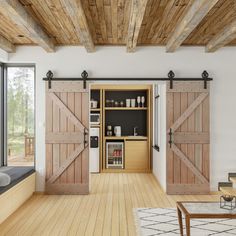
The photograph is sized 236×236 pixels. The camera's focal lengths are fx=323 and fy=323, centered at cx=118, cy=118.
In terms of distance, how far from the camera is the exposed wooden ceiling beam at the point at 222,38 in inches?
179

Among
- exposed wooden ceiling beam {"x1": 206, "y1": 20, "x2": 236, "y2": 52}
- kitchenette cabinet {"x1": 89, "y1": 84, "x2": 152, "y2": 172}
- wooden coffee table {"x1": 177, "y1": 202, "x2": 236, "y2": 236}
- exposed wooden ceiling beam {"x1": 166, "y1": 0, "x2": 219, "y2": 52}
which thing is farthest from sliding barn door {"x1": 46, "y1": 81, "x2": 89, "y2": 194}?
wooden coffee table {"x1": 177, "y1": 202, "x2": 236, "y2": 236}

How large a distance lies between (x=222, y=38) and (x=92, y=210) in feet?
10.8

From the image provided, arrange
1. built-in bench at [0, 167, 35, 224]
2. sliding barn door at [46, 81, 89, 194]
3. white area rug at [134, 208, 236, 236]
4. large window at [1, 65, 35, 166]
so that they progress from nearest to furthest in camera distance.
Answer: white area rug at [134, 208, 236, 236] < built-in bench at [0, 167, 35, 224] < sliding barn door at [46, 81, 89, 194] < large window at [1, 65, 35, 166]

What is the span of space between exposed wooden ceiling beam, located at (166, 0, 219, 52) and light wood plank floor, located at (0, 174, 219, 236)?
2.61 m

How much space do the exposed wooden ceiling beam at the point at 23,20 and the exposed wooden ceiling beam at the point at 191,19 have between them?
1981 mm

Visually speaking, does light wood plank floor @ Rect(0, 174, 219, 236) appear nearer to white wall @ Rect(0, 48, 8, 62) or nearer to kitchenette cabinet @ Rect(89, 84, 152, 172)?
kitchenette cabinet @ Rect(89, 84, 152, 172)

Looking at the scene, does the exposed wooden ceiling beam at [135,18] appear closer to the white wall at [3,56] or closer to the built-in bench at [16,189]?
the white wall at [3,56]

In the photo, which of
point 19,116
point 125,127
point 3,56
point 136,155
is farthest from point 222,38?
point 125,127

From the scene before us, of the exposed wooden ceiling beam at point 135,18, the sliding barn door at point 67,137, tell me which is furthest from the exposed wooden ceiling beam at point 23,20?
the exposed wooden ceiling beam at point 135,18

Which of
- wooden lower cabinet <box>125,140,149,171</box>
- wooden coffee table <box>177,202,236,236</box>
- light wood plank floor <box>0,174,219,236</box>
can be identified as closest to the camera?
wooden coffee table <box>177,202,236,236</box>

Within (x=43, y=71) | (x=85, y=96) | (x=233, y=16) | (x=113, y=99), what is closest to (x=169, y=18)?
(x=233, y=16)

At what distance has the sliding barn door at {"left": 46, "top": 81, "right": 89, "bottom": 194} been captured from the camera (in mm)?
5828

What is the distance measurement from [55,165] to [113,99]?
10.9ft

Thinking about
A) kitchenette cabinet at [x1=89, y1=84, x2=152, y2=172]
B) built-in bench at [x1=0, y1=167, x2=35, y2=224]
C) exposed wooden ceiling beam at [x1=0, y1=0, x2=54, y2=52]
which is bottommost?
built-in bench at [x1=0, y1=167, x2=35, y2=224]
